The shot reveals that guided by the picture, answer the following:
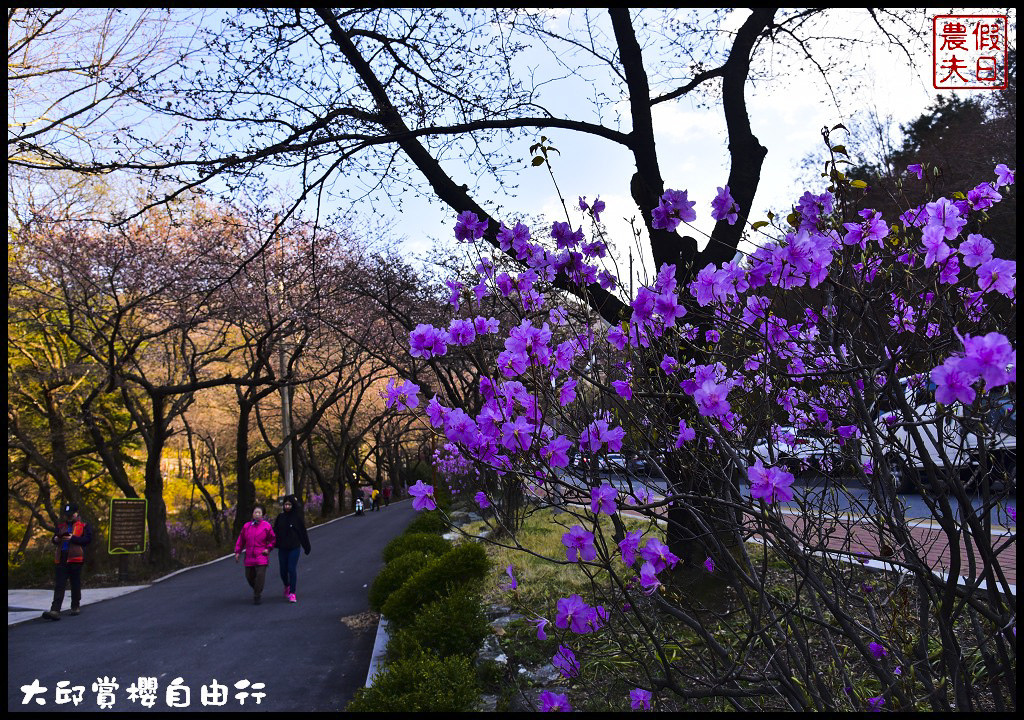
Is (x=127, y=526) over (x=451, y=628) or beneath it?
over

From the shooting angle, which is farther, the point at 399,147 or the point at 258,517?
the point at 258,517

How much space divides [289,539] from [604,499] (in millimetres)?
9580

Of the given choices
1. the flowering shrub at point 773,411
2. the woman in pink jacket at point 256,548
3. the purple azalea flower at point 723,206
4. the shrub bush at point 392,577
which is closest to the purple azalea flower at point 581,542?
the flowering shrub at point 773,411

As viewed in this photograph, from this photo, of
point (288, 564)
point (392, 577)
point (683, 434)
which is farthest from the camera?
point (288, 564)

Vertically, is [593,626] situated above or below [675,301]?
below

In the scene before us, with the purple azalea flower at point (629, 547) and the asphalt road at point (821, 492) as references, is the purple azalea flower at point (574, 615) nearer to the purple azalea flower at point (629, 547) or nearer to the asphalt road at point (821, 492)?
the purple azalea flower at point (629, 547)

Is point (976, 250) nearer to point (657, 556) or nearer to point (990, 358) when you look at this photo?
point (990, 358)

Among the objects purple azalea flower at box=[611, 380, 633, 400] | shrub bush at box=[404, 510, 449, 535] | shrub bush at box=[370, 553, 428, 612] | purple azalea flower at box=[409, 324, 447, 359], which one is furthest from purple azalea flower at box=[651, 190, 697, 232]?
shrub bush at box=[404, 510, 449, 535]

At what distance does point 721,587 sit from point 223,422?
34.3 m

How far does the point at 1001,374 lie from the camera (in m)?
1.77

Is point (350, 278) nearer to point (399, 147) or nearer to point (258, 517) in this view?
point (258, 517)

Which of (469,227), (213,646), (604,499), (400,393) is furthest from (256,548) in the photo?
(604,499)

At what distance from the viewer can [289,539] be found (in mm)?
11188

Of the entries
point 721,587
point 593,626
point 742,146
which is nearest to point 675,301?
point 593,626
